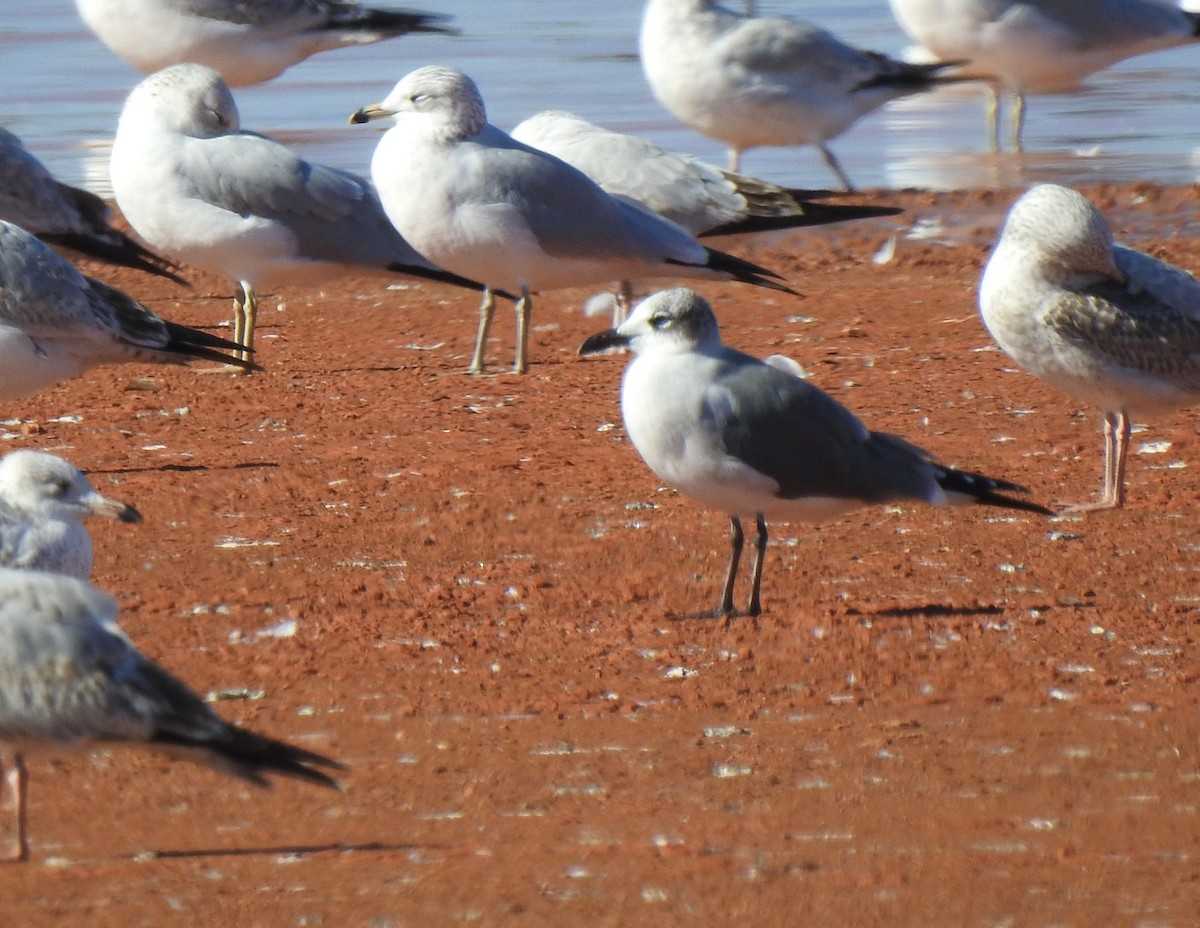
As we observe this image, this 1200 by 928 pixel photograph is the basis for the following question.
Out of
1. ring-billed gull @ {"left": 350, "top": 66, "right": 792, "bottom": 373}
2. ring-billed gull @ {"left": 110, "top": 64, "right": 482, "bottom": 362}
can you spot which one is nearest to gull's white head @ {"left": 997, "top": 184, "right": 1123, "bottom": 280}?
ring-billed gull @ {"left": 350, "top": 66, "right": 792, "bottom": 373}

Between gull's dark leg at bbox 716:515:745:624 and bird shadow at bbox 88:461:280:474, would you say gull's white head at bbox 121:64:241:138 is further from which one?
gull's dark leg at bbox 716:515:745:624

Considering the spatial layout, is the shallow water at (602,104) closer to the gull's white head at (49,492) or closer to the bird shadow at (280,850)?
the gull's white head at (49,492)

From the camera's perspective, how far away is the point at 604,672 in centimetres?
555

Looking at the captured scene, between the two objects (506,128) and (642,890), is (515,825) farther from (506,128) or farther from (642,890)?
(506,128)

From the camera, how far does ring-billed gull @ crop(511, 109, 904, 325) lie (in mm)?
10203

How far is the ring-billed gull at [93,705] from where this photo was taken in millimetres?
4121

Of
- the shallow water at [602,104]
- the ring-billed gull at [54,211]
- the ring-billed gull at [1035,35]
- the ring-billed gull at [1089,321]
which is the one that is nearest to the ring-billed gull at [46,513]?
the ring-billed gull at [1089,321]

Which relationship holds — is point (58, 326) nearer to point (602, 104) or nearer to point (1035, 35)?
point (1035, 35)

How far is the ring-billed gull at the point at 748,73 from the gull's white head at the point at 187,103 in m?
3.90

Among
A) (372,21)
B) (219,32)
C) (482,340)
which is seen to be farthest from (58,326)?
(372,21)

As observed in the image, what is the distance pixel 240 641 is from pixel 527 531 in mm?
1292

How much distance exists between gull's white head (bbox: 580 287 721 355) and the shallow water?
803 cm

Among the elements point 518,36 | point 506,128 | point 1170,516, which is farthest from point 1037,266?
point 518,36

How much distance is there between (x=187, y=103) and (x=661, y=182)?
2.28m
